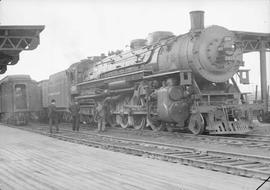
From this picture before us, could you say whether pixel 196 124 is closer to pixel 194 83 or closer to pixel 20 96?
pixel 194 83

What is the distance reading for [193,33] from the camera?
14273 millimetres

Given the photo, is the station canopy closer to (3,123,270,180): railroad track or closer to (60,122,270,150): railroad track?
(3,123,270,180): railroad track

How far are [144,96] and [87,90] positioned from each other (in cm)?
610

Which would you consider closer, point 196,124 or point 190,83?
point 196,124

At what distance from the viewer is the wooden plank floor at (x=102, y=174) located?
5707mm

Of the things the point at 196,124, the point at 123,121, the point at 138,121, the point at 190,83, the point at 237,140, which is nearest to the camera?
the point at 237,140

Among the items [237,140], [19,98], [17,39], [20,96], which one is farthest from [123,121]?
[20,96]

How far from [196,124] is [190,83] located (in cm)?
142

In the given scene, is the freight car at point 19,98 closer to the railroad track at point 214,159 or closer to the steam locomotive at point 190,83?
the steam locomotive at point 190,83

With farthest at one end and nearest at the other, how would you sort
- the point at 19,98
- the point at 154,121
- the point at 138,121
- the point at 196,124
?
the point at 19,98 → the point at 138,121 → the point at 154,121 → the point at 196,124

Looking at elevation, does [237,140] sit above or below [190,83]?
below

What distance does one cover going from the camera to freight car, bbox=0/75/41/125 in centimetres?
2637

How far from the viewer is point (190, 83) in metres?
14.1

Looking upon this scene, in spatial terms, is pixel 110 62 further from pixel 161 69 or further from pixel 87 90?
pixel 161 69
